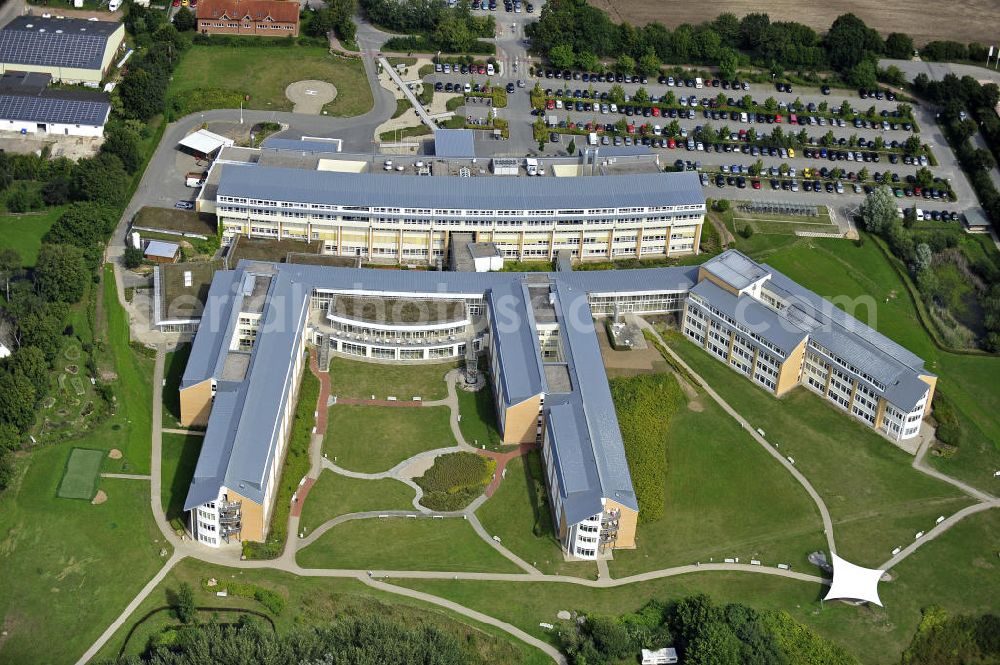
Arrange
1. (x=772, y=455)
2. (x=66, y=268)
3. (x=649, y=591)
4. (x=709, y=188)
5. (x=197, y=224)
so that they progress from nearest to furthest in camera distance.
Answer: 1. (x=649, y=591)
2. (x=772, y=455)
3. (x=66, y=268)
4. (x=197, y=224)
5. (x=709, y=188)

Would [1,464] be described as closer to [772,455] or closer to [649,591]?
[649,591]

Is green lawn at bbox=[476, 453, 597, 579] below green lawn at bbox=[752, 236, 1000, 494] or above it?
below

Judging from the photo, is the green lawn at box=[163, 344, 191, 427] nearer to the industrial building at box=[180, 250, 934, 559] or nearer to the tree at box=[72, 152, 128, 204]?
the industrial building at box=[180, 250, 934, 559]

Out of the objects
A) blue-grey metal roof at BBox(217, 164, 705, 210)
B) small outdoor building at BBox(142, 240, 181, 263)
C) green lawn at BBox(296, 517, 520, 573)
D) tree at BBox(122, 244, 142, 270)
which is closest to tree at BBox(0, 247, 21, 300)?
tree at BBox(122, 244, 142, 270)

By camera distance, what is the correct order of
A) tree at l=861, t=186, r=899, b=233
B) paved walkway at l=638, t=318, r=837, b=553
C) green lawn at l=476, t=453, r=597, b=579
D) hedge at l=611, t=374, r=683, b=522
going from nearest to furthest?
green lawn at l=476, t=453, r=597, b=579 < paved walkway at l=638, t=318, r=837, b=553 < hedge at l=611, t=374, r=683, b=522 < tree at l=861, t=186, r=899, b=233

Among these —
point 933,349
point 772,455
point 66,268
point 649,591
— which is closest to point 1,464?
point 66,268

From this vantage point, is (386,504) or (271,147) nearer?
(386,504)

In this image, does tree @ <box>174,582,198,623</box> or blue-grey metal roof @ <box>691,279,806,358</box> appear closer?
tree @ <box>174,582,198,623</box>
